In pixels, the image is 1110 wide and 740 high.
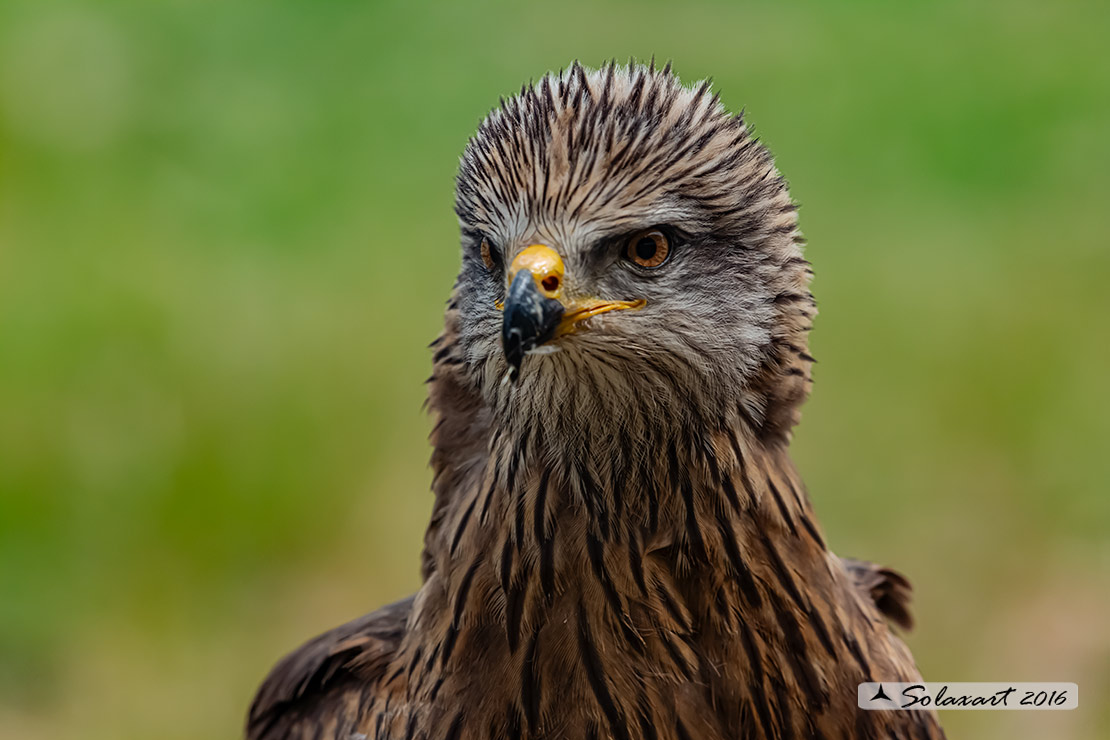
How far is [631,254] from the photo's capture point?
2730 millimetres

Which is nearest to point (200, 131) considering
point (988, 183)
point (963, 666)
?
point (988, 183)

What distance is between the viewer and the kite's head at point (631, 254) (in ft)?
8.88

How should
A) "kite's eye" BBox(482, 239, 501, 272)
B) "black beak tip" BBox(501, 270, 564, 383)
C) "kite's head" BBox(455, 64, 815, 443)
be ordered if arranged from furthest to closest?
1. "kite's eye" BBox(482, 239, 501, 272)
2. "kite's head" BBox(455, 64, 815, 443)
3. "black beak tip" BBox(501, 270, 564, 383)

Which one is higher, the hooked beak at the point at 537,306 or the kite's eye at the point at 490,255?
the kite's eye at the point at 490,255

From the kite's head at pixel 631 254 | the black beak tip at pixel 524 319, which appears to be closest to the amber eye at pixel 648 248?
the kite's head at pixel 631 254

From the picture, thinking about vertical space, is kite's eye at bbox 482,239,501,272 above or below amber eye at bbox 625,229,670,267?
above

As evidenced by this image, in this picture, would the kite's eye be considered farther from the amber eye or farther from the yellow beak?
the amber eye

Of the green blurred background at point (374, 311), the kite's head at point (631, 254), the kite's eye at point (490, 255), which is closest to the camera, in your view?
the kite's head at point (631, 254)

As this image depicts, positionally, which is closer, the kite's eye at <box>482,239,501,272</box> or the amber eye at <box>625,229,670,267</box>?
the amber eye at <box>625,229,670,267</box>

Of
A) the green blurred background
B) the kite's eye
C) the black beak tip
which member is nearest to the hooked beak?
the black beak tip

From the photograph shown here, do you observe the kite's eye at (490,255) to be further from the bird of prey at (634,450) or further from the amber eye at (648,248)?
the amber eye at (648,248)

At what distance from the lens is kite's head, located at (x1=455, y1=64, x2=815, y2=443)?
2.71 m

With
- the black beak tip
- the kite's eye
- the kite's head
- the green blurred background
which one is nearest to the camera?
the black beak tip

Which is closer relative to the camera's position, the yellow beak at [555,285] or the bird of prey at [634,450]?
the yellow beak at [555,285]
